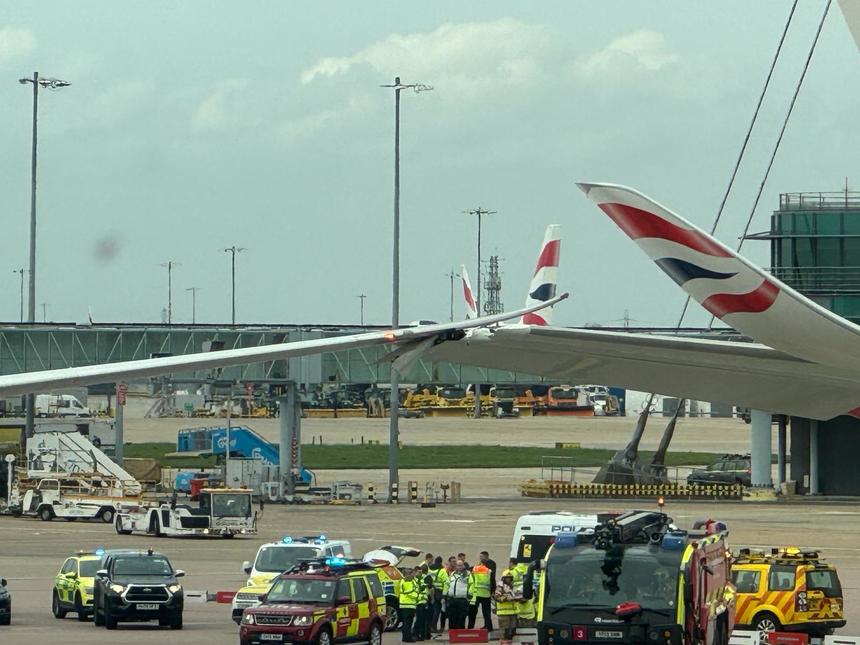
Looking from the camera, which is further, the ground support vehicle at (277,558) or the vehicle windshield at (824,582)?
the ground support vehicle at (277,558)

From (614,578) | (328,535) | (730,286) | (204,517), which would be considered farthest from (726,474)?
(730,286)

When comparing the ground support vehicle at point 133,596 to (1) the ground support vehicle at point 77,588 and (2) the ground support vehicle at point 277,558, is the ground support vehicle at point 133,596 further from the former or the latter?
(2) the ground support vehicle at point 277,558

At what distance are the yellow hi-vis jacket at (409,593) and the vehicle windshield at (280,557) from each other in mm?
2903

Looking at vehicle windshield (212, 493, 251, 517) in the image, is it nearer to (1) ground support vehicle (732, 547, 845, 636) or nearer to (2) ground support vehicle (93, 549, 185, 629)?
(2) ground support vehicle (93, 549, 185, 629)

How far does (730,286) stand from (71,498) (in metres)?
45.1

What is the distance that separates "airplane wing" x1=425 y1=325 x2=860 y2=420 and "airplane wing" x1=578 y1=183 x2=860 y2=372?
1.29ft

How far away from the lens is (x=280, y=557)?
30.8m

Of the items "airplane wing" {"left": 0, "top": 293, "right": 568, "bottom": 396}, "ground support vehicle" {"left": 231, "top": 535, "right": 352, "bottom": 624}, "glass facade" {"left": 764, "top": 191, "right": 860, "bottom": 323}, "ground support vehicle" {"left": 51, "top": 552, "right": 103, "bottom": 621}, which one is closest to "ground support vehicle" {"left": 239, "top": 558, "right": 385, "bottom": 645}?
"ground support vehicle" {"left": 231, "top": 535, "right": 352, "bottom": 624}

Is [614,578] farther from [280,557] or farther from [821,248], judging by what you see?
[821,248]

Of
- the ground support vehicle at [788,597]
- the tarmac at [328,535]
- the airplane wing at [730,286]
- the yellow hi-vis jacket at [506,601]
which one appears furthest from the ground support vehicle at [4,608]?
the airplane wing at [730,286]

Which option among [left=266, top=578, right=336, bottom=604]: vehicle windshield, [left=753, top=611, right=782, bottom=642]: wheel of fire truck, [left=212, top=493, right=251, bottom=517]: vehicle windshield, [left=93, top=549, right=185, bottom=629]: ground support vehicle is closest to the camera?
[left=266, top=578, right=336, bottom=604]: vehicle windshield

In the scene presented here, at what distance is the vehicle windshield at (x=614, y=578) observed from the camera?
71.2 ft

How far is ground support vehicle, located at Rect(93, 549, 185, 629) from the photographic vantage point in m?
29.8

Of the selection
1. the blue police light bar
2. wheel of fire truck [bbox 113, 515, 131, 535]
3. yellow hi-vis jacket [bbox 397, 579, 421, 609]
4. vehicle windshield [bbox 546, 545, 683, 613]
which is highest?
the blue police light bar
